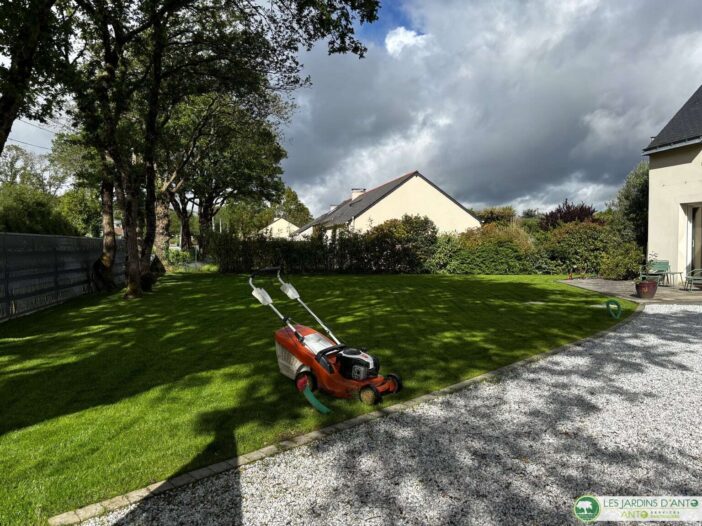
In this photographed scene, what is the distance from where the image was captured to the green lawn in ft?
10.7

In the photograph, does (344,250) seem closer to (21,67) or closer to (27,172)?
(21,67)

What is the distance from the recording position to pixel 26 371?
5.66 metres

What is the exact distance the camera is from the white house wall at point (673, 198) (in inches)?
576

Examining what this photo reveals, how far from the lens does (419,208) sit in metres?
32.7

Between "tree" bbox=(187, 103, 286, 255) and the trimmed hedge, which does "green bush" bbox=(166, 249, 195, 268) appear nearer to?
"tree" bbox=(187, 103, 286, 255)

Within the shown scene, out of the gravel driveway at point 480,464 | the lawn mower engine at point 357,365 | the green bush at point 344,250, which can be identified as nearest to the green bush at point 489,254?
the green bush at point 344,250

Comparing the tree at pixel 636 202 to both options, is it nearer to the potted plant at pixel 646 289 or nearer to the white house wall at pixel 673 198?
the white house wall at pixel 673 198

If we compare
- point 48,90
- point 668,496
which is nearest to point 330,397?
point 668,496

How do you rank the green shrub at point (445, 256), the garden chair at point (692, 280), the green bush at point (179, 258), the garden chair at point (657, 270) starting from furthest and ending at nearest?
the green bush at point (179, 258) < the green shrub at point (445, 256) < the garden chair at point (657, 270) < the garden chair at point (692, 280)

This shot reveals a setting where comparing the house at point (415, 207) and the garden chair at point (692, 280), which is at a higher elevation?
the house at point (415, 207)

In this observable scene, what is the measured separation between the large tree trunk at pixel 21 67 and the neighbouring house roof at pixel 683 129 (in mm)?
17611

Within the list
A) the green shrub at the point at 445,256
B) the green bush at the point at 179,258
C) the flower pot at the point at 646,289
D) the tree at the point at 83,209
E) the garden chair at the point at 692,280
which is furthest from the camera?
the tree at the point at 83,209

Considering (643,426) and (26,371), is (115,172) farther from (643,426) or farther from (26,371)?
(643,426)

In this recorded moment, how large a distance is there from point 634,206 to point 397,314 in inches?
578
